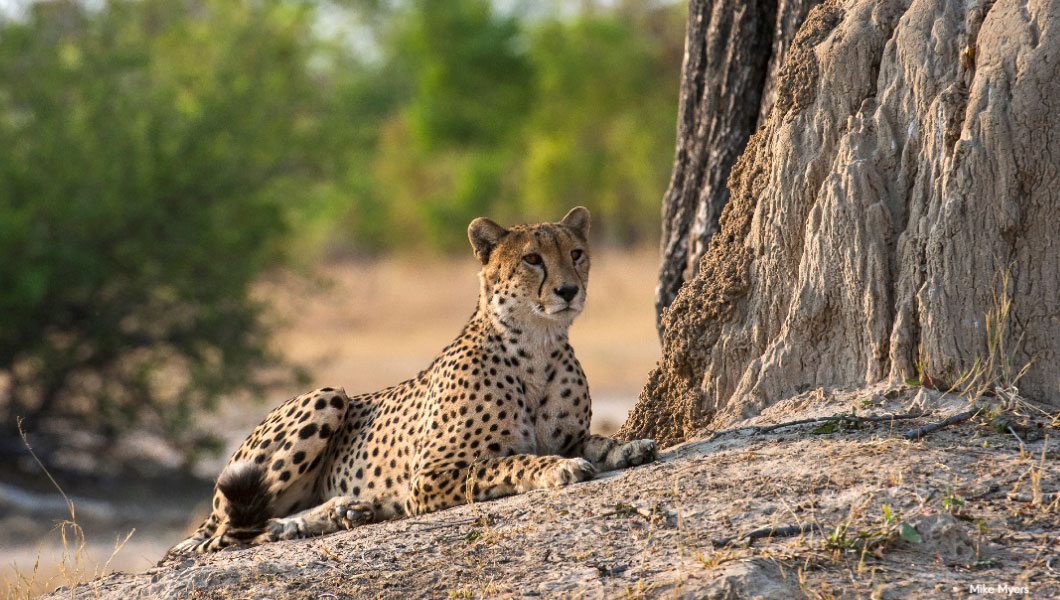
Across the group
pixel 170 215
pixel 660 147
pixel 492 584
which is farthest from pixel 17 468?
pixel 660 147

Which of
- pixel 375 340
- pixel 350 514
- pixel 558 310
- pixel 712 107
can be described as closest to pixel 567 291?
pixel 558 310

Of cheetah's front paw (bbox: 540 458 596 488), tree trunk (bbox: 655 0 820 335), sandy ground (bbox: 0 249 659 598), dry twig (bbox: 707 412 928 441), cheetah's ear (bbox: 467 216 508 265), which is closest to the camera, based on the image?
dry twig (bbox: 707 412 928 441)

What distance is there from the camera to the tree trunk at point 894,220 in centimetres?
391

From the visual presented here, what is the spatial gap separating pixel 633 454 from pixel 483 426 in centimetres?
62

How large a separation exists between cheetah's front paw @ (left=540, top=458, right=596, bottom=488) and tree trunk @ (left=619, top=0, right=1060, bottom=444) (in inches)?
25.9

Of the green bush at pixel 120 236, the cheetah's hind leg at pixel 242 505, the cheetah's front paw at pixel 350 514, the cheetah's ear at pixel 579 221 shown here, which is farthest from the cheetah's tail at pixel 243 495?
the green bush at pixel 120 236

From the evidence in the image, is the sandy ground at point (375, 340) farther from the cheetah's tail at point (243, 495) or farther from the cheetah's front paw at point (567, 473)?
the cheetah's front paw at point (567, 473)

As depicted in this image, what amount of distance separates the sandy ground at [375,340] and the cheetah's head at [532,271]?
465 centimetres

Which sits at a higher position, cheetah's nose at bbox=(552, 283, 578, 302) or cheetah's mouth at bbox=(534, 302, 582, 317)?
cheetah's nose at bbox=(552, 283, 578, 302)

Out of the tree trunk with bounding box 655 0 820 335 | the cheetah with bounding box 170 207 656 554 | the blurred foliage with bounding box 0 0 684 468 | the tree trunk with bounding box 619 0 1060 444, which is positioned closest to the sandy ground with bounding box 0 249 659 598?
the blurred foliage with bounding box 0 0 684 468

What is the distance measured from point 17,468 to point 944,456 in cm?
1000

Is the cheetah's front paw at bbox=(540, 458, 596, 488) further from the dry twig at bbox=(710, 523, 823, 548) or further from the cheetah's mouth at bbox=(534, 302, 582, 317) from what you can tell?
the dry twig at bbox=(710, 523, 823, 548)

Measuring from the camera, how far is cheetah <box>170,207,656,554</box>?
14.5 ft

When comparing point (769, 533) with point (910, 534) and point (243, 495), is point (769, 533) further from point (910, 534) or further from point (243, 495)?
point (243, 495)
